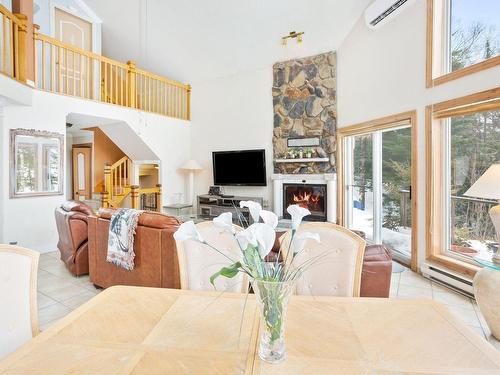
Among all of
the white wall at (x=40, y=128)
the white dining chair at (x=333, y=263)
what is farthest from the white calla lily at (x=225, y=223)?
the white wall at (x=40, y=128)

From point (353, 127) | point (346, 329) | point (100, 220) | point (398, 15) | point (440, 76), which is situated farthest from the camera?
point (353, 127)

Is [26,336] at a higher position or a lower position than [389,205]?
lower

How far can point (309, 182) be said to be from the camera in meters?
5.72

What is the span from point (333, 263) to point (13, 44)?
4.86 m

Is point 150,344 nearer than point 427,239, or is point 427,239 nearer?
point 150,344

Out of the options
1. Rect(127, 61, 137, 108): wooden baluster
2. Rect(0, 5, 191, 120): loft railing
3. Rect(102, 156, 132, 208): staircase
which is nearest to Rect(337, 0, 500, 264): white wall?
Rect(0, 5, 191, 120): loft railing

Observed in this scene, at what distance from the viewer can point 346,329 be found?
1.11 metres

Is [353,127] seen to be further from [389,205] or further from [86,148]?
[86,148]

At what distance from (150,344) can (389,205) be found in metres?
4.19

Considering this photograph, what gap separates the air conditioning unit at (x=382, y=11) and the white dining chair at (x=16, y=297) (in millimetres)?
4622

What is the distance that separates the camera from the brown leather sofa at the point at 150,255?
2.65 meters

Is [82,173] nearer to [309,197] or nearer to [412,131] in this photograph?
[309,197]

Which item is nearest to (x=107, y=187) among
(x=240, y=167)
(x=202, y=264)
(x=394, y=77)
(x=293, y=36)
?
(x=240, y=167)

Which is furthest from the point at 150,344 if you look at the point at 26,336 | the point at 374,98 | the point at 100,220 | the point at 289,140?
the point at 289,140
